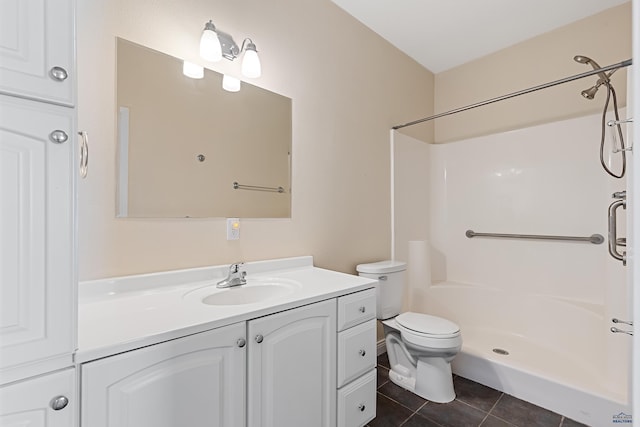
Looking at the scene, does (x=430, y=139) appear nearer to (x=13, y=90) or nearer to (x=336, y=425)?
(x=336, y=425)

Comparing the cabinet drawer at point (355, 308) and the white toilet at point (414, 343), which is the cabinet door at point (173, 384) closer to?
the cabinet drawer at point (355, 308)

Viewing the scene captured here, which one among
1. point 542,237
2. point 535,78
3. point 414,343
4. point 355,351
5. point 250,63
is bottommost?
point 414,343

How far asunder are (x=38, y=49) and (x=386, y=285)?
1.96 meters

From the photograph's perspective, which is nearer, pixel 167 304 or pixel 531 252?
pixel 167 304

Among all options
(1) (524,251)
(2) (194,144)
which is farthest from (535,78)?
(2) (194,144)

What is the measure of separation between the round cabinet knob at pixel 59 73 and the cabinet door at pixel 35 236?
0.06 m

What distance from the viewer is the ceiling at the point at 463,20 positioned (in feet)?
6.59

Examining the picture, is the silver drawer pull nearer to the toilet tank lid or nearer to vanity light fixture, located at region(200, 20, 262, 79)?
vanity light fixture, located at region(200, 20, 262, 79)

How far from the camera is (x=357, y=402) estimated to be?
54.9 inches

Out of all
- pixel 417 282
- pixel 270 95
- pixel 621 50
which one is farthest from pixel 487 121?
pixel 270 95

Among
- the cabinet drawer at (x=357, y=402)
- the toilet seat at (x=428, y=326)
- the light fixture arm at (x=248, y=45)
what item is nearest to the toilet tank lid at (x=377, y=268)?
the toilet seat at (x=428, y=326)

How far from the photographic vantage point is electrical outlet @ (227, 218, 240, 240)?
57.9 inches

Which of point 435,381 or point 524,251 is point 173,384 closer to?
point 435,381

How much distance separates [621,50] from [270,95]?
97.5 inches
